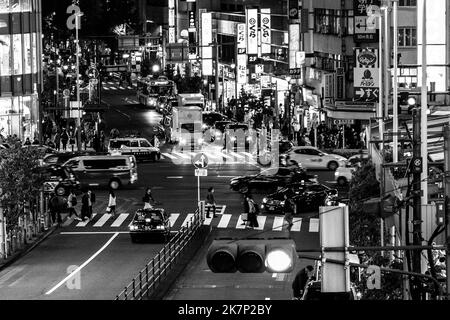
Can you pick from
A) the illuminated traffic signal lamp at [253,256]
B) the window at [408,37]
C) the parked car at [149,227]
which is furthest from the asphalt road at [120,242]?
the window at [408,37]

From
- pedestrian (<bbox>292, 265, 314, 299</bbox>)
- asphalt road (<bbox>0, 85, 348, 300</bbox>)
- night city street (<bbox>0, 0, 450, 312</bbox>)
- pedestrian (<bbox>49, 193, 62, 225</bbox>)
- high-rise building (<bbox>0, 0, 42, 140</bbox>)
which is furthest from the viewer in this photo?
high-rise building (<bbox>0, 0, 42, 140</bbox>)


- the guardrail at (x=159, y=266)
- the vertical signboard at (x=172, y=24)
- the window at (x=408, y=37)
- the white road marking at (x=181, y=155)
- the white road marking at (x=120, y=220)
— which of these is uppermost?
the vertical signboard at (x=172, y=24)

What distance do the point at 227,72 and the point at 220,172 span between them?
206 ft

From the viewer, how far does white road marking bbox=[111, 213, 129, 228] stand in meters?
51.8

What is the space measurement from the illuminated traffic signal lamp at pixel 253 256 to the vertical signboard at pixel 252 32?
9444 centimetres

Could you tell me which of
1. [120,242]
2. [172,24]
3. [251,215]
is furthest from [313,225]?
[172,24]

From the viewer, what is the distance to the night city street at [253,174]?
923 inches

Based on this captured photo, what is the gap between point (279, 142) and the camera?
255 feet

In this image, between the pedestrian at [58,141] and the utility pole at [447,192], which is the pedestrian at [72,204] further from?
the utility pole at [447,192]

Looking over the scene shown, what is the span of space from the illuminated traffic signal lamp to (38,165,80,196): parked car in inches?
1603

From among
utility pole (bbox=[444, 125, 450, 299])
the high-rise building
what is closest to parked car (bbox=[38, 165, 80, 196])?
the high-rise building

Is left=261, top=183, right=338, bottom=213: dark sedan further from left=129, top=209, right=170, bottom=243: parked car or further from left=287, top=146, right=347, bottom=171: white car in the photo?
left=287, top=146, right=347, bottom=171: white car

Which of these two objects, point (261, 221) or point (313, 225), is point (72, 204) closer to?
point (261, 221)

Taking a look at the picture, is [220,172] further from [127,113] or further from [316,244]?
[127,113]
